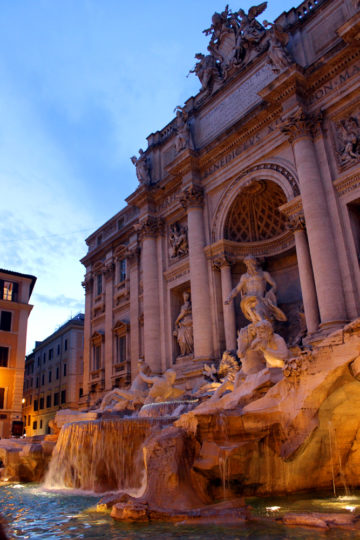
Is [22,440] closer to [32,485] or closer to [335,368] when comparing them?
[32,485]

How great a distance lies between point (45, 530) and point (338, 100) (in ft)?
50.5

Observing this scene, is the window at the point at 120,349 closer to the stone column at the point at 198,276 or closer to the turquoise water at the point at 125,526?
the stone column at the point at 198,276

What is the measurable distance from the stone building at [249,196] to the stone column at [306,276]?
40mm

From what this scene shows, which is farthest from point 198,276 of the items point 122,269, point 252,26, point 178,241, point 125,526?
point 125,526

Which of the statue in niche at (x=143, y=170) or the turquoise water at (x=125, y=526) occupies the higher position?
the statue in niche at (x=143, y=170)

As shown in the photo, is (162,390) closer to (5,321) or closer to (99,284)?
(99,284)

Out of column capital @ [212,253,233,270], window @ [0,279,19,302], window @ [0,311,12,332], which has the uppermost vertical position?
window @ [0,279,19,302]

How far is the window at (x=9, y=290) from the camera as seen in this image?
115 ft

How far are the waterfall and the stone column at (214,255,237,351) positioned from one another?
751 cm

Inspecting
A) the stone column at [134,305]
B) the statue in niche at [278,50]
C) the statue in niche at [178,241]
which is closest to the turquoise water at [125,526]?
the statue in niche at [178,241]

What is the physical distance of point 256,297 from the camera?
1698cm

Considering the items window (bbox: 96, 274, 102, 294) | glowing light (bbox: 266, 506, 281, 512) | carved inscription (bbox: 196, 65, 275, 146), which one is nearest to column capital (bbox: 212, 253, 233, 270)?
carved inscription (bbox: 196, 65, 275, 146)

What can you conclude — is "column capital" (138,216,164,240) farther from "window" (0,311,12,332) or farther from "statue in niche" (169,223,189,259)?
"window" (0,311,12,332)

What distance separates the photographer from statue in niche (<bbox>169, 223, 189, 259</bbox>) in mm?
22203
